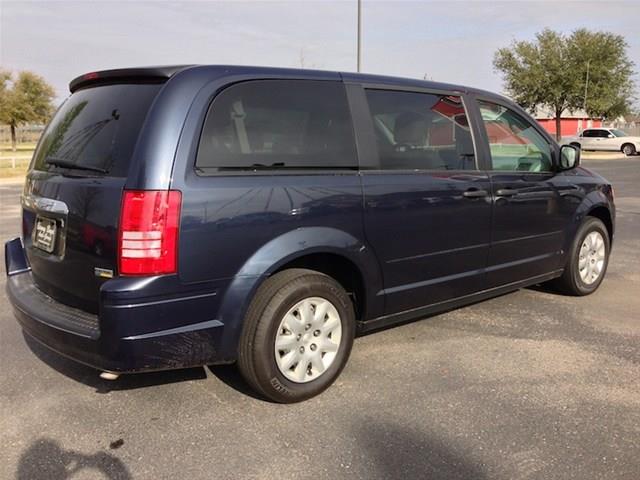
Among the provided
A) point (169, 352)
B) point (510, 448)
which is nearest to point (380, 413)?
point (510, 448)

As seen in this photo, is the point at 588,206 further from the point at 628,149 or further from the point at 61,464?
the point at 628,149

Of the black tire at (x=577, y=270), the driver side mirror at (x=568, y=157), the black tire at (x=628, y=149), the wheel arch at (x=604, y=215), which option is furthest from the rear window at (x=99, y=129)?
the black tire at (x=628, y=149)

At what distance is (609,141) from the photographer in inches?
1457

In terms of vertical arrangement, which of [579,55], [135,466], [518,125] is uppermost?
[579,55]

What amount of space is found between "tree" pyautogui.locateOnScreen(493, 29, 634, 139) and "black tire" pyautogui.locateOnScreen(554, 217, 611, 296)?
39.0 meters

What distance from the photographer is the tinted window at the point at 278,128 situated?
3064 millimetres

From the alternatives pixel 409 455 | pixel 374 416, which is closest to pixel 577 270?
pixel 374 416

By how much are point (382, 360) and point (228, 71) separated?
209 cm

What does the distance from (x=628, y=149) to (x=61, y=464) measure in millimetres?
39182

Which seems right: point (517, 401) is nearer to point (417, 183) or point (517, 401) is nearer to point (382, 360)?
point (382, 360)

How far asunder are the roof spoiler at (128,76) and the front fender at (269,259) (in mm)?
1020

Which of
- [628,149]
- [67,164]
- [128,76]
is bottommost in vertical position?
[67,164]

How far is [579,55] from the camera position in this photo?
40750mm

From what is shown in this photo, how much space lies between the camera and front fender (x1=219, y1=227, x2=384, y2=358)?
3.06 meters
